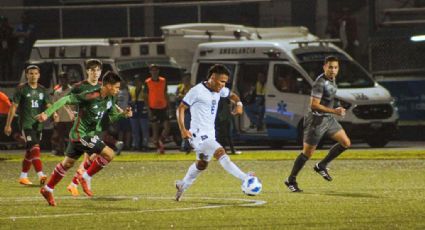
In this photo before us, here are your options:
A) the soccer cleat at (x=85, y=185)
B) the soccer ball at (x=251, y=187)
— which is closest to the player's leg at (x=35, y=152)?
the soccer cleat at (x=85, y=185)

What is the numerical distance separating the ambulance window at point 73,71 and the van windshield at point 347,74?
16.8 ft

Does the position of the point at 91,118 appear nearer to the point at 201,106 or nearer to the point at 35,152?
the point at 201,106

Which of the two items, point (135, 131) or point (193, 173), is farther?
point (135, 131)

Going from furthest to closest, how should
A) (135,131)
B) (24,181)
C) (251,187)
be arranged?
(135,131)
(24,181)
(251,187)

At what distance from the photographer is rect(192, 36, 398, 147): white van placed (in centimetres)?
3039

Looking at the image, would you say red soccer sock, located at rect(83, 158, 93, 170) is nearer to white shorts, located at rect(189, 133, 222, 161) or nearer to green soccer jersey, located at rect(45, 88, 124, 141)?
green soccer jersey, located at rect(45, 88, 124, 141)

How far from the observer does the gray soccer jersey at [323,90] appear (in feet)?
64.3

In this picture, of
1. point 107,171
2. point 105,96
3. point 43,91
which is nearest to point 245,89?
point 107,171

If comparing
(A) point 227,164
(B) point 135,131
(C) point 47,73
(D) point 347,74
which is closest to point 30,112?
(A) point 227,164

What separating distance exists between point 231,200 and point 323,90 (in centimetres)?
258

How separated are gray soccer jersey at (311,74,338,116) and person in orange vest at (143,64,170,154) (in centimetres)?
1084

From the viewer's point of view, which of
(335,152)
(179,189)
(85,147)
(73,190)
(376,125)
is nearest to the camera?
(179,189)

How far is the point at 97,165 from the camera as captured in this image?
1895cm

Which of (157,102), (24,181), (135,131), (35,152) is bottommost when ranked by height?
(135,131)
